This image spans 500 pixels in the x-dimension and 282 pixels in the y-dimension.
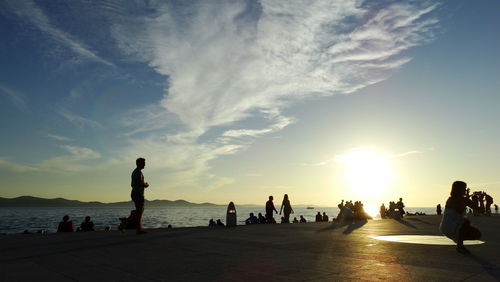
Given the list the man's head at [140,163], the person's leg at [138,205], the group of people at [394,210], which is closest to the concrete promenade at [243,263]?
the person's leg at [138,205]

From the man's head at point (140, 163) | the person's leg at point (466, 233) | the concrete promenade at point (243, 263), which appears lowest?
A: the concrete promenade at point (243, 263)

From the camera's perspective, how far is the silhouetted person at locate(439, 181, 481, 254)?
737 centimetres

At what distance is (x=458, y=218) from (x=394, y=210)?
1865 cm

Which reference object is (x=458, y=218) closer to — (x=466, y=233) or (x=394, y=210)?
(x=466, y=233)

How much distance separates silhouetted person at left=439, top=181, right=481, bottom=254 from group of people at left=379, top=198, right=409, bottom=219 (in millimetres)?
17742

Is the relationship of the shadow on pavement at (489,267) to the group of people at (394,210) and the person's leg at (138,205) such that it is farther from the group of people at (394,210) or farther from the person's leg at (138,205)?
the group of people at (394,210)

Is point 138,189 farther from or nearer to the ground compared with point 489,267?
farther from the ground

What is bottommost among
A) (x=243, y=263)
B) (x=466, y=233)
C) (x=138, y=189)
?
(x=243, y=263)

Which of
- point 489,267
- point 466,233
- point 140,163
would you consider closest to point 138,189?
point 140,163

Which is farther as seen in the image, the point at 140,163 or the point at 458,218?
the point at 140,163

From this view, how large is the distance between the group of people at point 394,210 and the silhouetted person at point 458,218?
17.7m

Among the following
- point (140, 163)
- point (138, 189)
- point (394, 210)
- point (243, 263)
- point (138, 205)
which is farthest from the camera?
point (394, 210)

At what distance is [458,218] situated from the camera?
7621mm

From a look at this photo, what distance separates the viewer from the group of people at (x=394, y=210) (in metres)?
24.6
